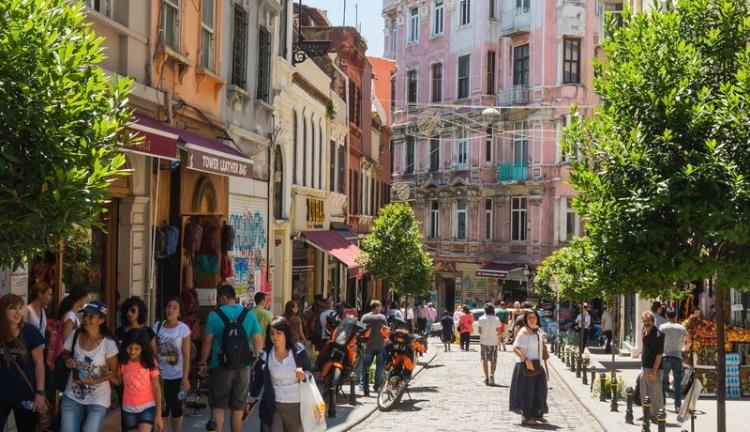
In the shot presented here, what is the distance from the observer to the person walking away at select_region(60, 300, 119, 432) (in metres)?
10.0

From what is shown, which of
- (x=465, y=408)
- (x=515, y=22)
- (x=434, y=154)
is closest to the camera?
(x=465, y=408)

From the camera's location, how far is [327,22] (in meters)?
43.7

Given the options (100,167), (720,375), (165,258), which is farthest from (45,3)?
(165,258)

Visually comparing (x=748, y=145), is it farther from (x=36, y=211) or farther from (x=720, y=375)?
(x=36, y=211)

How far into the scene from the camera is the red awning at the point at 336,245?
3107 cm

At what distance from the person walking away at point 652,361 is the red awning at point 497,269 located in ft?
118

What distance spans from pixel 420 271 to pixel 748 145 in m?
22.5

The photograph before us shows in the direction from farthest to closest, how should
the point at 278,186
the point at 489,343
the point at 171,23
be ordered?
the point at 278,186
the point at 489,343
the point at 171,23

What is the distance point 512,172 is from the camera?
52969 mm

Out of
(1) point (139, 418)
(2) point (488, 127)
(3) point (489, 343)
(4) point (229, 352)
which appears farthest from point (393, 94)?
(1) point (139, 418)

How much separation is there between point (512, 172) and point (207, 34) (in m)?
34.3

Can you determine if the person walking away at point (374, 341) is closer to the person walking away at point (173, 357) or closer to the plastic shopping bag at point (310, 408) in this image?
the person walking away at point (173, 357)

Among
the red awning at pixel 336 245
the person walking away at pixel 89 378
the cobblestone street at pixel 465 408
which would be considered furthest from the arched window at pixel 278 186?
the person walking away at pixel 89 378

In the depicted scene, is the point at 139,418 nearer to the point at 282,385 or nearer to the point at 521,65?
the point at 282,385
